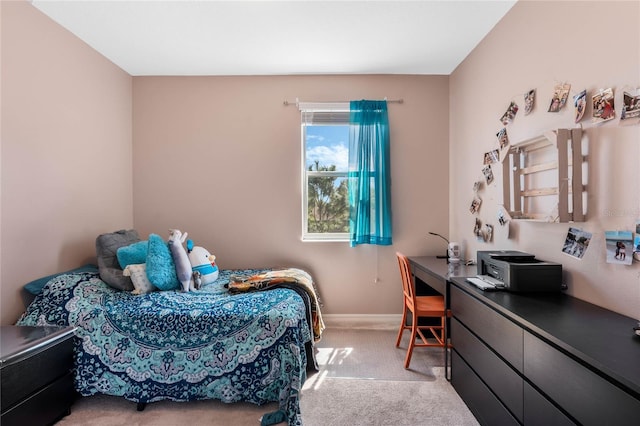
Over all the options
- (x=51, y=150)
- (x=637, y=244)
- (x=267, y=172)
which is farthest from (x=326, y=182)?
(x=637, y=244)

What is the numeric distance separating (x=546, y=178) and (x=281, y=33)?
86.4 inches

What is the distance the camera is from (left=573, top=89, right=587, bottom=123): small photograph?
1525 millimetres

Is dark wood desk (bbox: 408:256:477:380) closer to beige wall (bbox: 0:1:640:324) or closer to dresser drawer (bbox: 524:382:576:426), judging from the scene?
beige wall (bbox: 0:1:640:324)

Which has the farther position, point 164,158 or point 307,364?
point 164,158

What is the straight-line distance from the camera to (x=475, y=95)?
2.70 m

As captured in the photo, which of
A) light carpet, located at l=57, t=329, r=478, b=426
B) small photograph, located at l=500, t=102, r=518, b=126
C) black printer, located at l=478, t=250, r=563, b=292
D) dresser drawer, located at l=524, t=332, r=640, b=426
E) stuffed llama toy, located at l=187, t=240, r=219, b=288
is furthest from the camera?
stuffed llama toy, located at l=187, t=240, r=219, b=288

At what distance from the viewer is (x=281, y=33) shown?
245 cm

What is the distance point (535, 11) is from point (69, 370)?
3.68 m

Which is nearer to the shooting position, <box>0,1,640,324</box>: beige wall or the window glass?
<box>0,1,640,324</box>: beige wall

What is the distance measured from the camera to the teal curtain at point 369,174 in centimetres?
313

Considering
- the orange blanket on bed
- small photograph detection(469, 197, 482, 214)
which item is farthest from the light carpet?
small photograph detection(469, 197, 482, 214)

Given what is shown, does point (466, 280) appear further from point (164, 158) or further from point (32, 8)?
point (32, 8)

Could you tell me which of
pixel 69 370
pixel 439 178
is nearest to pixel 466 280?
pixel 439 178

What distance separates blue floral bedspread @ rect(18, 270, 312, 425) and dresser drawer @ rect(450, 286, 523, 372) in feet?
3.43
